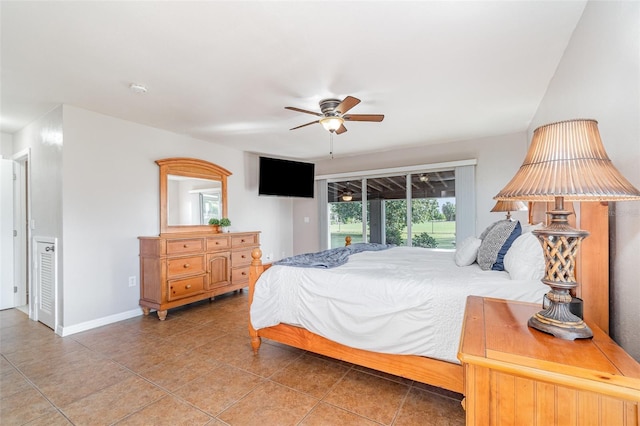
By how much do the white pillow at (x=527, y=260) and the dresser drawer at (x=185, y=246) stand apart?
3449 millimetres

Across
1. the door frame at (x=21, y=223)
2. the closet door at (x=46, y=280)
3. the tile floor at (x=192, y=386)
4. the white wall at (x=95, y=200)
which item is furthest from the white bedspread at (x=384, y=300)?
the door frame at (x=21, y=223)

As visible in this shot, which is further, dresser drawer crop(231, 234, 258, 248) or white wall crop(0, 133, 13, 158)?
dresser drawer crop(231, 234, 258, 248)

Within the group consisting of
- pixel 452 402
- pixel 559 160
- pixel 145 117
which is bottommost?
pixel 452 402

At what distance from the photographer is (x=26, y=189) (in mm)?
4035

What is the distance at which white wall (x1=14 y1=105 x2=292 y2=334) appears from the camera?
10.2ft

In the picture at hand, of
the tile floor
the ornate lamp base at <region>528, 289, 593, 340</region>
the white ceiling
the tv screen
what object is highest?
the white ceiling

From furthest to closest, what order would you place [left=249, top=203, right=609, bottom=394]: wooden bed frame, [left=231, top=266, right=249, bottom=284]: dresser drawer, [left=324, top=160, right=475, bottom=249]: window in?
1. [left=324, top=160, right=475, bottom=249]: window
2. [left=231, top=266, right=249, bottom=284]: dresser drawer
3. [left=249, top=203, right=609, bottom=394]: wooden bed frame

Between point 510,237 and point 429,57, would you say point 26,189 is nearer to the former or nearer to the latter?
point 429,57

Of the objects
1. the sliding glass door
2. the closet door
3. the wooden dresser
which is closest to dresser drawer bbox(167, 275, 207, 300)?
the wooden dresser

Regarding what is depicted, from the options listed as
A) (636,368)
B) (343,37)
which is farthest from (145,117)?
(636,368)

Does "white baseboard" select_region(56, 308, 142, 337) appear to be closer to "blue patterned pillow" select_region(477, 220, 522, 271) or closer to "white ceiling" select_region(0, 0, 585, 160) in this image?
"white ceiling" select_region(0, 0, 585, 160)

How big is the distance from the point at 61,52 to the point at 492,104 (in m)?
3.88

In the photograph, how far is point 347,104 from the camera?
256 cm

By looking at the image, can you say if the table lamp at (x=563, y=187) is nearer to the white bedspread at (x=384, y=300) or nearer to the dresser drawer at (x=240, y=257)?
the white bedspread at (x=384, y=300)
